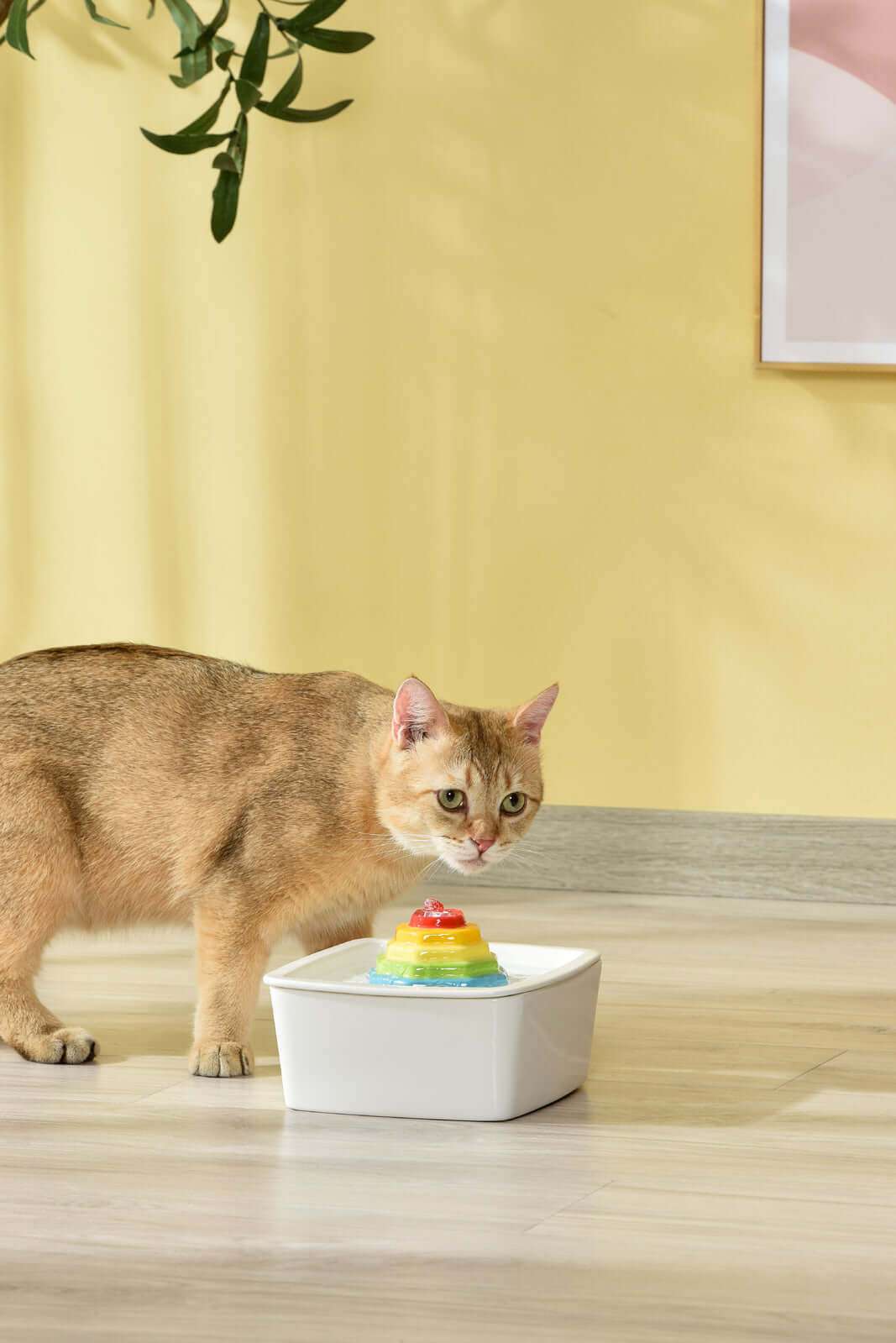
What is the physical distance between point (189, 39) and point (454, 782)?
1.09 m

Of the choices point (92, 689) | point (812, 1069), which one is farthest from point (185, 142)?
point (812, 1069)

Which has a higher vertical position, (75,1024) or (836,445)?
(836,445)

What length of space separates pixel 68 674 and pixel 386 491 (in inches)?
42.6

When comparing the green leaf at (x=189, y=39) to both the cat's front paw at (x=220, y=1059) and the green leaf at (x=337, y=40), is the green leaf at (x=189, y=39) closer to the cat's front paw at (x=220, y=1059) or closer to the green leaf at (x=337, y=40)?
the green leaf at (x=337, y=40)

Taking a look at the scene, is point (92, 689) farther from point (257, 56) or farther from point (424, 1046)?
point (257, 56)

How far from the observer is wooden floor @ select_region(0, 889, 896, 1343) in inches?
48.1

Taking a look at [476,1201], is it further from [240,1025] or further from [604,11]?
[604,11]

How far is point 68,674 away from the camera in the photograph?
6.77 feet

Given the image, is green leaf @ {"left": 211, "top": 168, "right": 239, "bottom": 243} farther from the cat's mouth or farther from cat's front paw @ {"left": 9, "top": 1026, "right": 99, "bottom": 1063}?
cat's front paw @ {"left": 9, "top": 1026, "right": 99, "bottom": 1063}

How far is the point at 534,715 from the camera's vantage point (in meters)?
1.90

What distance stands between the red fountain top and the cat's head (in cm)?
8

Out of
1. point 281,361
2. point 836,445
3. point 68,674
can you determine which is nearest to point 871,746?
point 836,445

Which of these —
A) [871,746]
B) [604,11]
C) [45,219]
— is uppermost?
[604,11]

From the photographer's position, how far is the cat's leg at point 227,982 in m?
1.88
